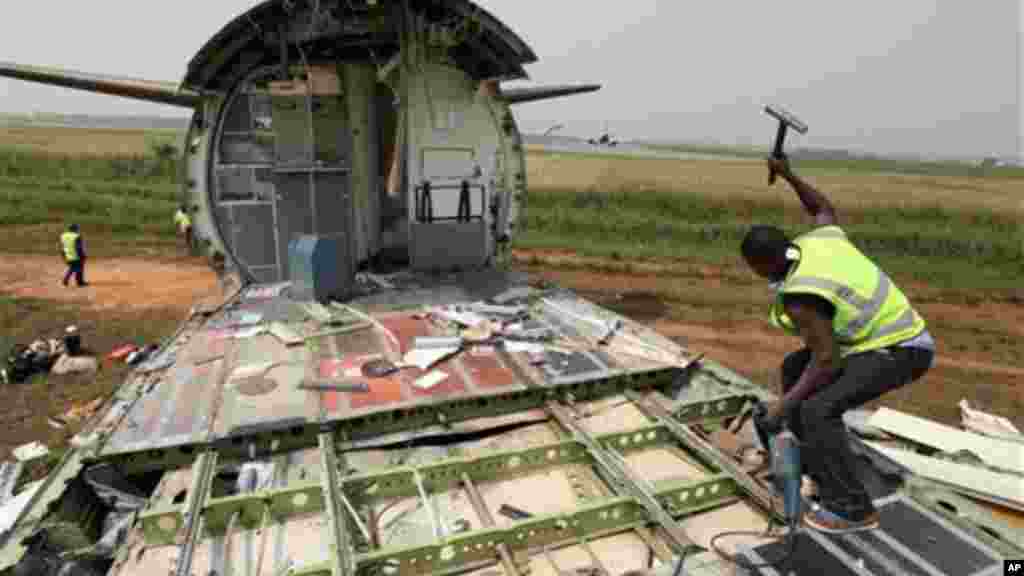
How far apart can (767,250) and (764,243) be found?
38mm

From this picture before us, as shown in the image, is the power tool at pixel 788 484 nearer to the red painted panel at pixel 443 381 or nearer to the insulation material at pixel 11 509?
the red painted panel at pixel 443 381

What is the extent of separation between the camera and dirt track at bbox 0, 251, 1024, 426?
25.7 feet

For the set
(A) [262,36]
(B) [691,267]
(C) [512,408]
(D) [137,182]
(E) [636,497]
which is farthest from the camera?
(D) [137,182]

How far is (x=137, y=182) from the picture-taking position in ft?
81.3

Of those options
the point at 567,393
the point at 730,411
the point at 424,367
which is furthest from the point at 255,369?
the point at 730,411

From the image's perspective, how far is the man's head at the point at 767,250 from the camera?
2855 millimetres

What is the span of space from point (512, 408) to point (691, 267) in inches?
435

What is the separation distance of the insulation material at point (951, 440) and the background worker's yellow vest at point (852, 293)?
356 cm

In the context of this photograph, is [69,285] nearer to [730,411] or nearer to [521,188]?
[521,188]

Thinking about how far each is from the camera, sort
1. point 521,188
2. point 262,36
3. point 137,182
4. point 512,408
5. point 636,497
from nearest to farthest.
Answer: point 636,497
point 512,408
point 262,36
point 521,188
point 137,182

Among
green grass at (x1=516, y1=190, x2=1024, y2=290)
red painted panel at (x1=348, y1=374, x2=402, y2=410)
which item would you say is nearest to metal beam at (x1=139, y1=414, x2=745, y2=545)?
red painted panel at (x1=348, y1=374, x2=402, y2=410)

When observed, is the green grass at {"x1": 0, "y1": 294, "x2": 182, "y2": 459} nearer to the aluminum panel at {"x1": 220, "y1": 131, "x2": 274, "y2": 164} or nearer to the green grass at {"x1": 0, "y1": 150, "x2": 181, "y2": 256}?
the aluminum panel at {"x1": 220, "y1": 131, "x2": 274, "y2": 164}

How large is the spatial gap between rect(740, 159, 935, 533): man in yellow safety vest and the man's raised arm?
99 centimetres

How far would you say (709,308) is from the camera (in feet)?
36.2
